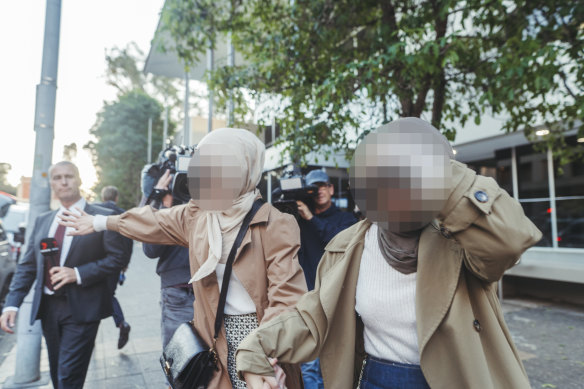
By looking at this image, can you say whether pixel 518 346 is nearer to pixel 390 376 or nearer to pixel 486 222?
pixel 390 376

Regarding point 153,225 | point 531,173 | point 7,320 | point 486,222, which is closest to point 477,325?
point 486,222

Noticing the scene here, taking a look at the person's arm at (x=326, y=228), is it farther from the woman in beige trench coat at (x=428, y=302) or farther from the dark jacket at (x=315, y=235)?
the woman in beige trench coat at (x=428, y=302)

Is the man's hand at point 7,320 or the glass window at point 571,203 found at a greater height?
the glass window at point 571,203

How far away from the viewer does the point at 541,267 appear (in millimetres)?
8047

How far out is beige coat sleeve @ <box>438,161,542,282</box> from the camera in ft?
3.60

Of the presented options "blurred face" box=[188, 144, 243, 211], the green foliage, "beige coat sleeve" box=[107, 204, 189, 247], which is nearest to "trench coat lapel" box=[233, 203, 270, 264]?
"blurred face" box=[188, 144, 243, 211]

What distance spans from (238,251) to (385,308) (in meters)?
0.83

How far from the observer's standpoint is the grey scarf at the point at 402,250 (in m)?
1.39

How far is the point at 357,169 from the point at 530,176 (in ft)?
30.9

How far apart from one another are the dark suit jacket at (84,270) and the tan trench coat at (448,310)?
7.43 ft

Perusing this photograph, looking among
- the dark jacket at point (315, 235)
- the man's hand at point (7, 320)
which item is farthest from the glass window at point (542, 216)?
the man's hand at point (7, 320)

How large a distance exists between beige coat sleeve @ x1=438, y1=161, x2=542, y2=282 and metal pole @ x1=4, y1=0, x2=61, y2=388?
14.6 feet

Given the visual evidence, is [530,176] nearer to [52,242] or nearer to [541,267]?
[541,267]

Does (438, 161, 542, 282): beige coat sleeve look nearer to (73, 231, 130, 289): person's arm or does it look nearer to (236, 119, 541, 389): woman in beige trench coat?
(236, 119, 541, 389): woman in beige trench coat
